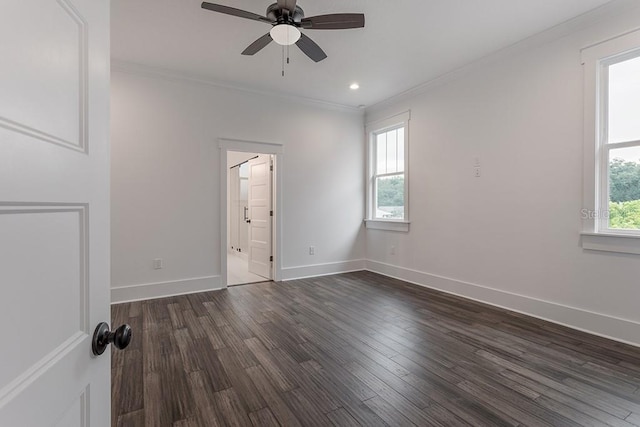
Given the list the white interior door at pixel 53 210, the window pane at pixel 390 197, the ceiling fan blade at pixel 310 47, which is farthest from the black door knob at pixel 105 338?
the window pane at pixel 390 197

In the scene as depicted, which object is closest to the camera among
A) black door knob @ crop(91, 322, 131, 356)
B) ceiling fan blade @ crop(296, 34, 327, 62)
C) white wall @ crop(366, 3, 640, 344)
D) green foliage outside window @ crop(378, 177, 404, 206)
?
black door knob @ crop(91, 322, 131, 356)

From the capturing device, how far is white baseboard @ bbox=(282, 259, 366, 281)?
4.96 meters

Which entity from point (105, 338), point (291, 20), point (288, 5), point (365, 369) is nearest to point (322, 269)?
point (365, 369)

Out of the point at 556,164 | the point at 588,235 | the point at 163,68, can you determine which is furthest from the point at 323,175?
the point at 588,235

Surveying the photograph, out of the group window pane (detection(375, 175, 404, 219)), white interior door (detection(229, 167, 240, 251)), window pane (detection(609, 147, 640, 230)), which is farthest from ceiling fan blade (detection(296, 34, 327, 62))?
Result: white interior door (detection(229, 167, 240, 251))

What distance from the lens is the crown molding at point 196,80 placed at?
149 inches

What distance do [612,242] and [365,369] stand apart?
8.20 feet

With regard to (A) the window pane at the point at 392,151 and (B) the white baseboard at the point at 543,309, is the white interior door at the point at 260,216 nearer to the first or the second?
(A) the window pane at the point at 392,151

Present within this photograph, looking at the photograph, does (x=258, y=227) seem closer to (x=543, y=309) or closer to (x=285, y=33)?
(x=285, y=33)

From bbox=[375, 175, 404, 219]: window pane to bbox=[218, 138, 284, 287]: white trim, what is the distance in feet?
6.03

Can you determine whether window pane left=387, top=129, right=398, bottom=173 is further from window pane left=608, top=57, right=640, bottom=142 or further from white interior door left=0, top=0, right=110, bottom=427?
white interior door left=0, top=0, right=110, bottom=427

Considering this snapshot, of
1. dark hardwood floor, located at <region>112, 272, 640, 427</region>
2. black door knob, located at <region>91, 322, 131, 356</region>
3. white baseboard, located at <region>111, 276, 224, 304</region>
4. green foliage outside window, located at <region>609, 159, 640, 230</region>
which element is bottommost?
dark hardwood floor, located at <region>112, 272, 640, 427</region>

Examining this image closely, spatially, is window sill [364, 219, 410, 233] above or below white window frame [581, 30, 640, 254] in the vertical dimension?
below

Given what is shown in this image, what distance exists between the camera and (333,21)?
2367mm
